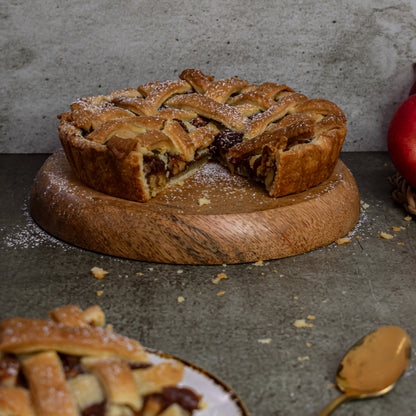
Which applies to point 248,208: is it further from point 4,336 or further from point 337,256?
point 4,336

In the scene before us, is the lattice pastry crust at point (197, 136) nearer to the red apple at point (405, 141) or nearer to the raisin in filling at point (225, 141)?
the raisin in filling at point (225, 141)

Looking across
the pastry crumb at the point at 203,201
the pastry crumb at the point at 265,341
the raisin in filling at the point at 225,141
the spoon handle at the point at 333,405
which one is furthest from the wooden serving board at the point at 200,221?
the spoon handle at the point at 333,405

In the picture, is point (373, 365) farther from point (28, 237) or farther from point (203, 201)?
point (28, 237)

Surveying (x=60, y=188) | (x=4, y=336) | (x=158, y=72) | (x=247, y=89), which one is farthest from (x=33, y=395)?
(x=158, y=72)

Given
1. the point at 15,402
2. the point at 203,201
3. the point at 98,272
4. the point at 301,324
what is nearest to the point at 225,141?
the point at 203,201

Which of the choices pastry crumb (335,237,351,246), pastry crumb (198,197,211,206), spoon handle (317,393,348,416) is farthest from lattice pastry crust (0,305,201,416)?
pastry crumb (335,237,351,246)
